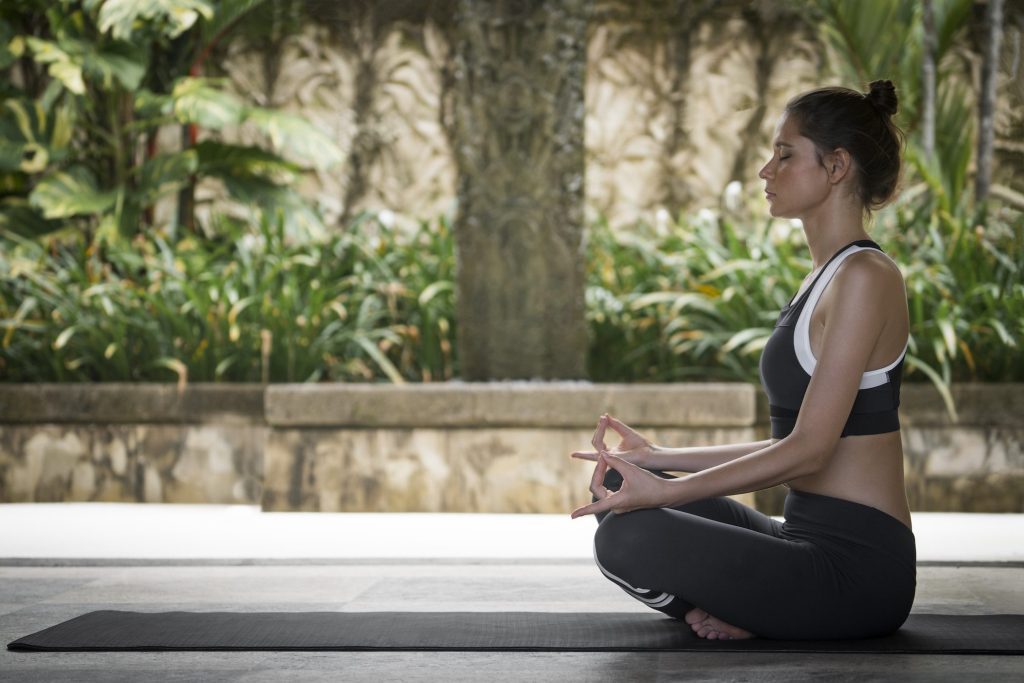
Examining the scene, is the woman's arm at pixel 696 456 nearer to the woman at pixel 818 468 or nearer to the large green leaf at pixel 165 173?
the woman at pixel 818 468

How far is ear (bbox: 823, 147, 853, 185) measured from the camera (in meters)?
2.77

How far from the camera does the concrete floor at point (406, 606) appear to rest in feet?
8.34

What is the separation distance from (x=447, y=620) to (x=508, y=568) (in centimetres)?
106

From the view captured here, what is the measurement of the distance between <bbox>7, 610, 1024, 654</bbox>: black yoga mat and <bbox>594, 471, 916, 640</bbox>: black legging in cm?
6

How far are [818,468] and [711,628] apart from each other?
433 millimetres

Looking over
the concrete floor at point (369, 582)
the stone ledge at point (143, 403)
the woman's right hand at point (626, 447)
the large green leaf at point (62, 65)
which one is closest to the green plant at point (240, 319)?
the stone ledge at point (143, 403)

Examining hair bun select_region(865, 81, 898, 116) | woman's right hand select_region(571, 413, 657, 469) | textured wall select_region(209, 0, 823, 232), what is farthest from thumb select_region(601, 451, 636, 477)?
textured wall select_region(209, 0, 823, 232)

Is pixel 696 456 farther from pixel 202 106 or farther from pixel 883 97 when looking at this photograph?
pixel 202 106

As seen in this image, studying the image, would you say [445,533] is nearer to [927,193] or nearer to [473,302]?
[473,302]

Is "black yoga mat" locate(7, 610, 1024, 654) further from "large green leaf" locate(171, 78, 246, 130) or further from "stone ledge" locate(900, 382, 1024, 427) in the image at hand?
"large green leaf" locate(171, 78, 246, 130)

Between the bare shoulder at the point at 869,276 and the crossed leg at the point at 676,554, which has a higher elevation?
the bare shoulder at the point at 869,276

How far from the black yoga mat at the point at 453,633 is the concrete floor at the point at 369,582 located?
5 cm

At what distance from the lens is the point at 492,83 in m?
5.79

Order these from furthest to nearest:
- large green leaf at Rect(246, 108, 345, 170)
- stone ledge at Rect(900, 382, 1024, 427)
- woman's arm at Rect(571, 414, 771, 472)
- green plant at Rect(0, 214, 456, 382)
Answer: large green leaf at Rect(246, 108, 345, 170) → green plant at Rect(0, 214, 456, 382) → stone ledge at Rect(900, 382, 1024, 427) → woman's arm at Rect(571, 414, 771, 472)
